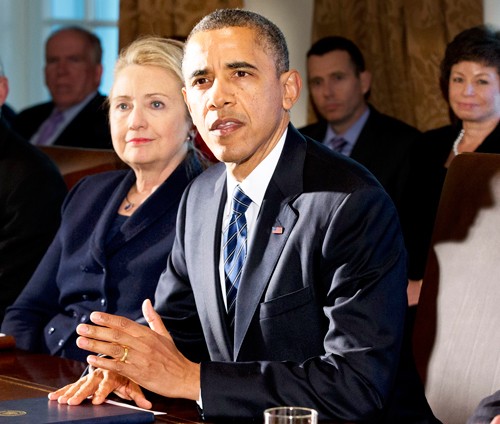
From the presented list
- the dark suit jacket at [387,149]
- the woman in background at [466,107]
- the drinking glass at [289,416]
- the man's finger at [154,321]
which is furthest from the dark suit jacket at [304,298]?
the dark suit jacket at [387,149]

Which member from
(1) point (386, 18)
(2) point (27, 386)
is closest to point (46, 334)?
(2) point (27, 386)

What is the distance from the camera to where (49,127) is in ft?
21.7

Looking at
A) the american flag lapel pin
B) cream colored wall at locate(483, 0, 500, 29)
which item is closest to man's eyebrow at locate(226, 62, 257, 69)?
the american flag lapel pin

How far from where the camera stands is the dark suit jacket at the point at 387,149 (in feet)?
16.0

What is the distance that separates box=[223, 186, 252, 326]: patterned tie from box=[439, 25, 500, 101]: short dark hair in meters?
2.18

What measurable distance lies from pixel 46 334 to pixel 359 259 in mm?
1279

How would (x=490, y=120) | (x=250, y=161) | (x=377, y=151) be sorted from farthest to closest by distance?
(x=377, y=151) < (x=490, y=120) < (x=250, y=161)

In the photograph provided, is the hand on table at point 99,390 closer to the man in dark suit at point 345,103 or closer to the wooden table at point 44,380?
the wooden table at point 44,380

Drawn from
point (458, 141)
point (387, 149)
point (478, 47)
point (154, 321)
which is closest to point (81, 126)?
point (387, 149)

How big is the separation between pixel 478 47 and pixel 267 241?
2315mm

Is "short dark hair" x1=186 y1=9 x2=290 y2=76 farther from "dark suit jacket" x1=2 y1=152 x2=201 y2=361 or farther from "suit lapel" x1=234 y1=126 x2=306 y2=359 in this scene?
"dark suit jacket" x1=2 y1=152 x2=201 y2=361

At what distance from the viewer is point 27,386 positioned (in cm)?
219

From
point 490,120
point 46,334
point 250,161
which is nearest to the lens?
point 250,161

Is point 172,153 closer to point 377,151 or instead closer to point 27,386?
point 27,386
